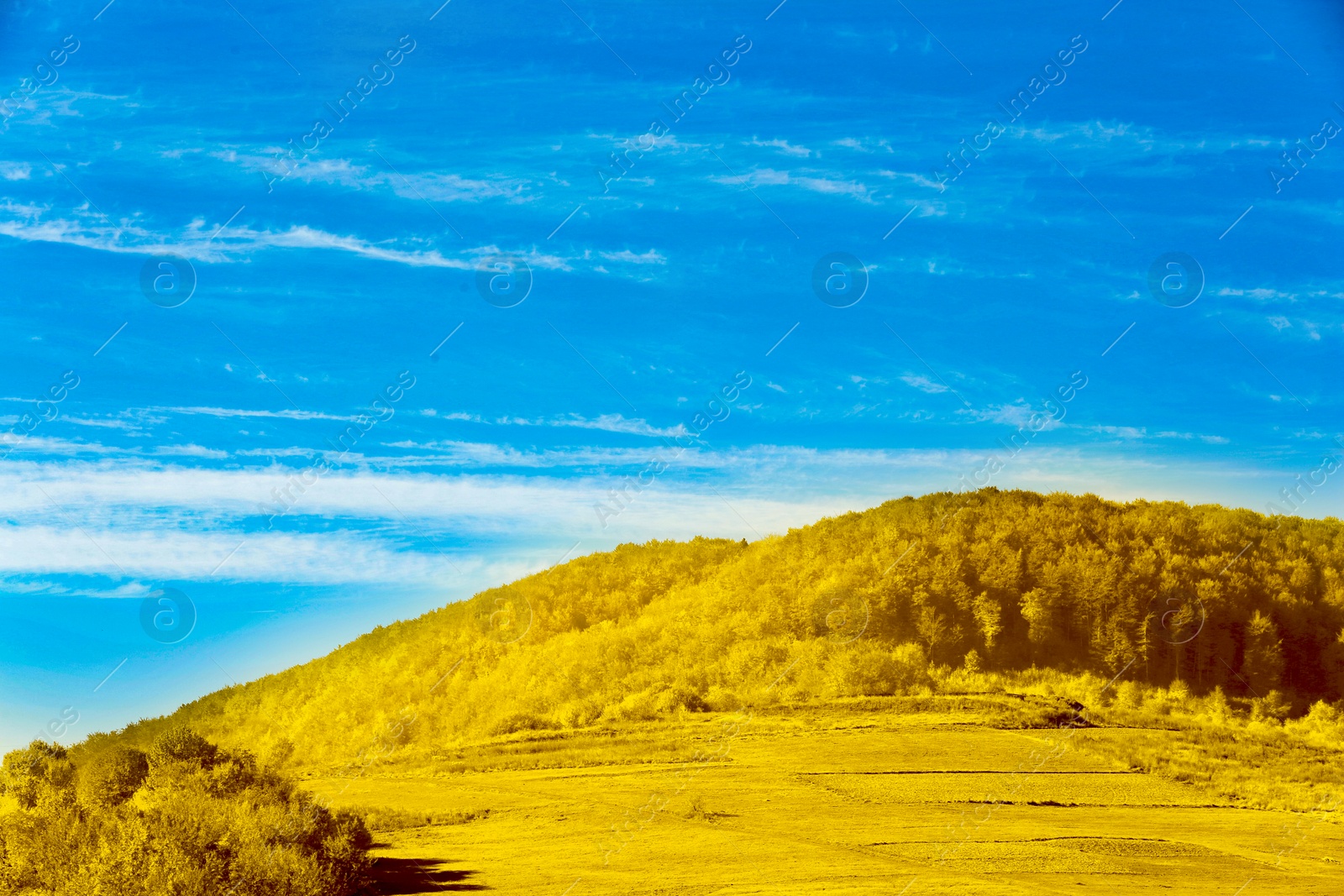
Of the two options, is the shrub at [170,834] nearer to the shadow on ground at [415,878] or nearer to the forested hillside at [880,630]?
the shadow on ground at [415,878]

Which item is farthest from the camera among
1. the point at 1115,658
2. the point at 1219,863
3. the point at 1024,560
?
the point at 1024,560

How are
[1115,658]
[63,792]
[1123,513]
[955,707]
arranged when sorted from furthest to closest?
[1123,513], [1115,658], [955,707], [63,792]

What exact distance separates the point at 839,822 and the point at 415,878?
473 inches

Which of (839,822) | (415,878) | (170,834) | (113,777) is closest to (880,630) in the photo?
(839,822)

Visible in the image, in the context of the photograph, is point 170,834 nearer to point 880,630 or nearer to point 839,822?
point 839,822

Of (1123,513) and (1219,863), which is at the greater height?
(1123,513)

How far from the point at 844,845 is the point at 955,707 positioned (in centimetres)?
1825

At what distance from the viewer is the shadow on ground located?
825 inches

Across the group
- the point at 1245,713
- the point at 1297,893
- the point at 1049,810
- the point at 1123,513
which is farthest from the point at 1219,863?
the point at 1123,513

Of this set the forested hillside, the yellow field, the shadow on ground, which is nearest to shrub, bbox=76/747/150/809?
the shadow on ground

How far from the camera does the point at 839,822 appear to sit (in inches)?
1098

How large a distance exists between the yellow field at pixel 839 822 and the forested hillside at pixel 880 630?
676cm

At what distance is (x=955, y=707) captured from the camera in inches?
1644

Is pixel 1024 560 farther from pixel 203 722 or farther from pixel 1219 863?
pixel 203 722
